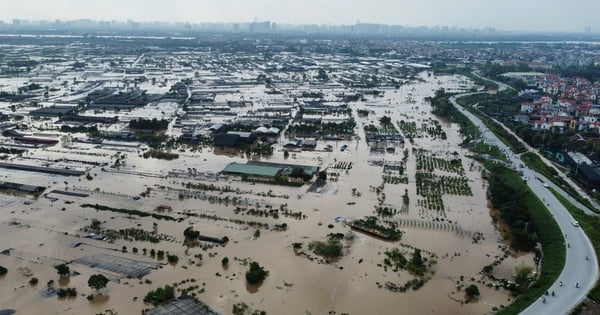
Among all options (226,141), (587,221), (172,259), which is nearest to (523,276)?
(587,221)

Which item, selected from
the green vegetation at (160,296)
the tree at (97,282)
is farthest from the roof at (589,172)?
the tree at (97,282)

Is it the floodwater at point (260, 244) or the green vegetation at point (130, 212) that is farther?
the green vegetation at point (130, 212)

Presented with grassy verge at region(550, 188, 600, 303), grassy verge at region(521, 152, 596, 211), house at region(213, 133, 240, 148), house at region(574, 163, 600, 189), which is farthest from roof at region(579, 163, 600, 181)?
house at region(213, 133, 240, 148)

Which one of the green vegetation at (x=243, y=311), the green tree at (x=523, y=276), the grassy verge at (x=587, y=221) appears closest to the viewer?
the green vegetation at (x=243, y=311)

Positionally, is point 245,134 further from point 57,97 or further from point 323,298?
point 57,97

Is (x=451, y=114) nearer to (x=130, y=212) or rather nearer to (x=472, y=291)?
(x=472, y=291)

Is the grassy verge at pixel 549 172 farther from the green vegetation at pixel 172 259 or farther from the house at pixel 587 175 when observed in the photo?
the green vegetation at pixel 172 259

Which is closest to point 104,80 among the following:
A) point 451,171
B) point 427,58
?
point 451,171

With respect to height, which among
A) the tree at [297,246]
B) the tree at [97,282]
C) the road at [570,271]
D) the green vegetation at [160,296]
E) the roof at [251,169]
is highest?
the road at [570,271]

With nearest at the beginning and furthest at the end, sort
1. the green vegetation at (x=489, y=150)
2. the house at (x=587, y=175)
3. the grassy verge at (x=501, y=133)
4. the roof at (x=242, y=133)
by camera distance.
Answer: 1. the house at (x=587, y=175)
2. the green vegetation at (x=489, y=150)
3. the grassy verge at (x=501, y=133)
4. the roof at (x=242, y=133)
